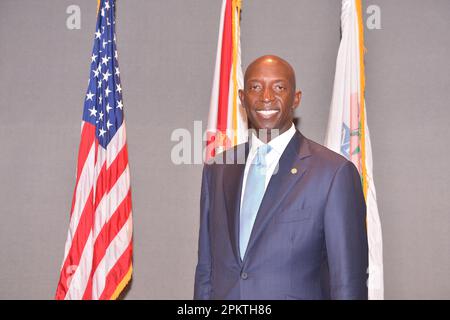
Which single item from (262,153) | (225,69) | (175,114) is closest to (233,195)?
(262,153)

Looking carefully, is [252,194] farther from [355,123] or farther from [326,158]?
[355,123]

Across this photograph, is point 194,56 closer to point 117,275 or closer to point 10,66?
point 10,66

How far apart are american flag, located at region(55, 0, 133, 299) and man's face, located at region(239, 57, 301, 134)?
1.59 metres

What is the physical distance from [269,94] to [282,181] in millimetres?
332

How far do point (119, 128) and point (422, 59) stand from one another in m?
2.25

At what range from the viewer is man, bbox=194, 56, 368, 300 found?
169cm

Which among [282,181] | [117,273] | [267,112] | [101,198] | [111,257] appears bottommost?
[117,273]

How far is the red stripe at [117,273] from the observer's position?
3.17 m

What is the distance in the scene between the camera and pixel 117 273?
10.6ft

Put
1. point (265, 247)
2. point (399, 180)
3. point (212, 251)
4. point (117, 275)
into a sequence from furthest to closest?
point (399, 180) < point (117, 275) < point (212, 251) < point (265, 247)

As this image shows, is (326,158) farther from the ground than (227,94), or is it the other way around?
(227,94)

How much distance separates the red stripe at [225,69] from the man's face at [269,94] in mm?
1398

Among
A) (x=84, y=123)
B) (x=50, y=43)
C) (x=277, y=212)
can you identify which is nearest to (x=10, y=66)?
(x=50, y=43)

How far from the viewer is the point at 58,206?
3779 mm
